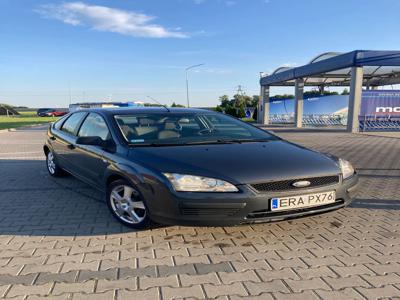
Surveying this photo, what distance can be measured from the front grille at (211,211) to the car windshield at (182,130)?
1.06 m

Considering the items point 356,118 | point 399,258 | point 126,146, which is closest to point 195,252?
point 126,146

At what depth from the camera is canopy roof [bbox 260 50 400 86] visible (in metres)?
17.9

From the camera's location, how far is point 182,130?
4562mm

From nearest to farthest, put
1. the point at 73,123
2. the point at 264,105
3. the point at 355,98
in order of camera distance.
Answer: the point at 73,123 < the point at 355,98 < the point at 264,105

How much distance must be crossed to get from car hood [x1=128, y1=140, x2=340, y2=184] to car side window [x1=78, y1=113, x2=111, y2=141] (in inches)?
30.6

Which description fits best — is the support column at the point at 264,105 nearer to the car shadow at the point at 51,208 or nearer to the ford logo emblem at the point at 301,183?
the car shadow at the point at 51,208

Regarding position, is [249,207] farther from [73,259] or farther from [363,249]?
[73,259]

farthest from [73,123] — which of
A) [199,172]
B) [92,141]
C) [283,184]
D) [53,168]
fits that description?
[283,184]

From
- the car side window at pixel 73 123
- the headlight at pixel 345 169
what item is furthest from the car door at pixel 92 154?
the headlight at pixel 345 169

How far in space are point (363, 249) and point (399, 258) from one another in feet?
1.01

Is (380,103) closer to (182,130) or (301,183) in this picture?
(182,130)

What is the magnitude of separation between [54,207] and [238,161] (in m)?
2.61

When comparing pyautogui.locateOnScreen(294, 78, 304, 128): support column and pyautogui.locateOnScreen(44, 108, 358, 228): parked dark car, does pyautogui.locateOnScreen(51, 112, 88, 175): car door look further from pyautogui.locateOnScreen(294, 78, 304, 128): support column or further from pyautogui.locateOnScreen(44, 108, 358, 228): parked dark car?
pyautogui.locateOnScreen(294, 78, 304, 128): support column

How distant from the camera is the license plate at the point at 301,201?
335cm
